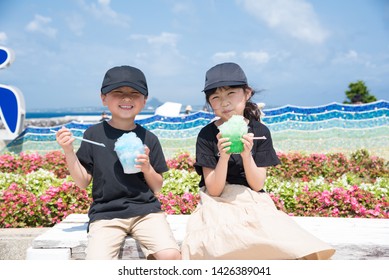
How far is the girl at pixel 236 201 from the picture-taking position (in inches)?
85.4

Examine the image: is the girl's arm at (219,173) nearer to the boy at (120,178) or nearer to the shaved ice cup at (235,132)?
the shaved ice cup at (235,132)

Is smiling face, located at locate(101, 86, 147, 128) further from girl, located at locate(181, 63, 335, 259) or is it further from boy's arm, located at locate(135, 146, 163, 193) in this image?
girl, located at locate(181, 63, 335, 259)

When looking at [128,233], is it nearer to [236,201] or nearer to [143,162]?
[143,162]

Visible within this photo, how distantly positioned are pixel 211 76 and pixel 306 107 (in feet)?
20.3

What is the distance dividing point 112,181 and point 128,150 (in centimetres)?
31

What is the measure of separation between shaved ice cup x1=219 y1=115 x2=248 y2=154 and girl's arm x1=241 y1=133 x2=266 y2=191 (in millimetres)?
35

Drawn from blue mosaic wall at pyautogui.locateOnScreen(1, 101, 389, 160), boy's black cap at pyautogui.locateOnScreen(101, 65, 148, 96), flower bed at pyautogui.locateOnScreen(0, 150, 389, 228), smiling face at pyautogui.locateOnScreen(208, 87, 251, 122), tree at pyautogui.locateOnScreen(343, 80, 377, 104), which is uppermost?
tree at pyautogui.locateOnScreen(343, 80, 377, 104)

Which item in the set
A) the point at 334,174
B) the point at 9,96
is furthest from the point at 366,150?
the point at 9,96

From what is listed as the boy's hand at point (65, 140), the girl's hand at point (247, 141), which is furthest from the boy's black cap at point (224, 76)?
the boy's hand at point (65, 140)

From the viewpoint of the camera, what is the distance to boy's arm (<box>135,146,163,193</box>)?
2.43 m

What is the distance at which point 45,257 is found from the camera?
2.54 m

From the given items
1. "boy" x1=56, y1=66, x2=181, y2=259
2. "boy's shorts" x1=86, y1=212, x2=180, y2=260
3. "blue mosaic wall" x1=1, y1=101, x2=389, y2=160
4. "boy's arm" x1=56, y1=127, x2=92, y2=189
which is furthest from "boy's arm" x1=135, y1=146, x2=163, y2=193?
"blue mosaic wall" x1=1, y1=101, x2=389, y2=160

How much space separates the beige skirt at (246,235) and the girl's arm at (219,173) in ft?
0.35

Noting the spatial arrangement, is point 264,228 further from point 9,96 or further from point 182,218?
point 9,96
